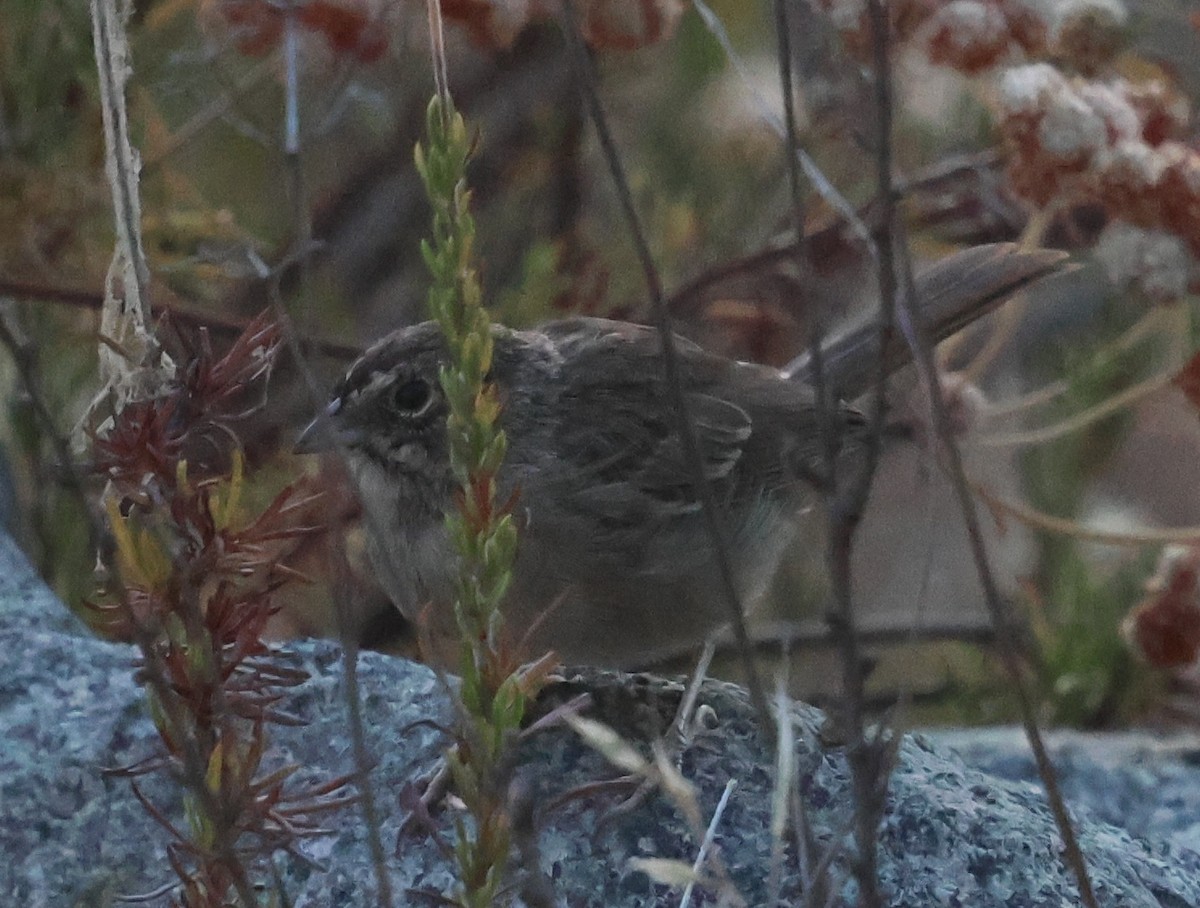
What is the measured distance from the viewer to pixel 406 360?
272 cm

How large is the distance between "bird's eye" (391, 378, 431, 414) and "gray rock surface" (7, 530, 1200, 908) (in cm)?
47

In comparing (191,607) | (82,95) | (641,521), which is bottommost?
(191,607)

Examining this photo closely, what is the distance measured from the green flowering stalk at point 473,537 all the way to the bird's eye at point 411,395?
158cm

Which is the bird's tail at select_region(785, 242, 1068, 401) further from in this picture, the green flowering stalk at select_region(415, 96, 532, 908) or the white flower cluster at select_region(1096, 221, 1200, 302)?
the green flowering stalk at select_region(415, 96, 532, 908)

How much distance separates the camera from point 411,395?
9.01ft

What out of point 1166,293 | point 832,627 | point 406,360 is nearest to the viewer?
point 832,627

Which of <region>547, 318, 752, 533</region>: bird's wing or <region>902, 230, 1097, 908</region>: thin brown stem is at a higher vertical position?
<region>547, 318, 752, 533</region>: bird's wing

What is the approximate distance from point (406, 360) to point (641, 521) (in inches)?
20.1

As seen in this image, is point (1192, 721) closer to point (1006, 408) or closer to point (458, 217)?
point (1006, 408)

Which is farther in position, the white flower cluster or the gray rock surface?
the white flower cluster

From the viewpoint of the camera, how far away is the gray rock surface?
1991mm

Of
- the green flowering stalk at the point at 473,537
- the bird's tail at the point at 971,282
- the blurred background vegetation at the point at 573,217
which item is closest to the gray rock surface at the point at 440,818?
the blurred background vegetation at the point at 573,217

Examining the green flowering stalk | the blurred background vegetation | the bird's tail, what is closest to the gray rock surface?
the blurred background vegetation

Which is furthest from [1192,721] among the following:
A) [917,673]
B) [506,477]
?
[506,477]
